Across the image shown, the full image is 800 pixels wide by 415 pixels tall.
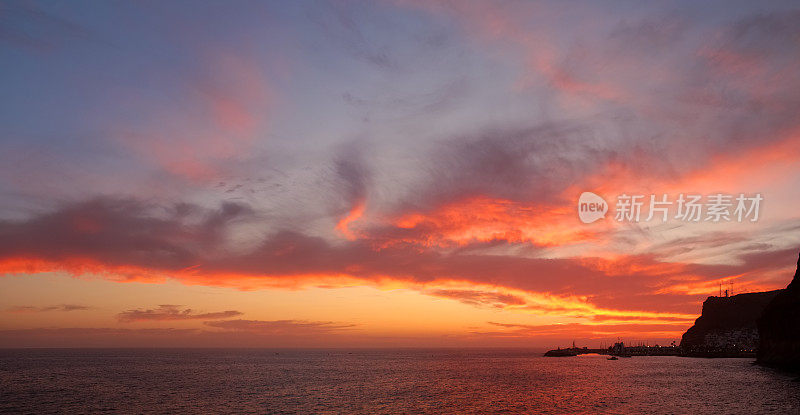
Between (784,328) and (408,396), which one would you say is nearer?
(408,396)

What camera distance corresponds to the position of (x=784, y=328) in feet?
427

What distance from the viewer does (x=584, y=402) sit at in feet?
261

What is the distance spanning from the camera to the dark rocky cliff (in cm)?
12317

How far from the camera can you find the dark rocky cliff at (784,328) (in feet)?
404

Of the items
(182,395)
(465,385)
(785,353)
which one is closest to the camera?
(182,395)

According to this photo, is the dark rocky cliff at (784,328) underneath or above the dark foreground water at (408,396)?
above

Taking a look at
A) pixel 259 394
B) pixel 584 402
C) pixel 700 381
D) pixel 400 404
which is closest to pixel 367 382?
pixel 259 394

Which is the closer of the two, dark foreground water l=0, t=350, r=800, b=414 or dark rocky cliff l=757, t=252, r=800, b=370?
dark foreground water l=0, t=350, r=800, b=414

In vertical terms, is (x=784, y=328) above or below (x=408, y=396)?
above

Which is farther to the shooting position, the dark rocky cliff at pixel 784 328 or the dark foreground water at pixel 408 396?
the dark rocky cliff at pixel 784 328

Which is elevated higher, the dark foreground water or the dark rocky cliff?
the dark rocky cliff

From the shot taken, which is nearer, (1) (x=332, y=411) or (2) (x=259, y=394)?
(1) (x=332, y=411)

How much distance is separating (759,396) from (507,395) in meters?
40.7

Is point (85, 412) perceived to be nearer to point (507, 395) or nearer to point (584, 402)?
point (507, 395)
